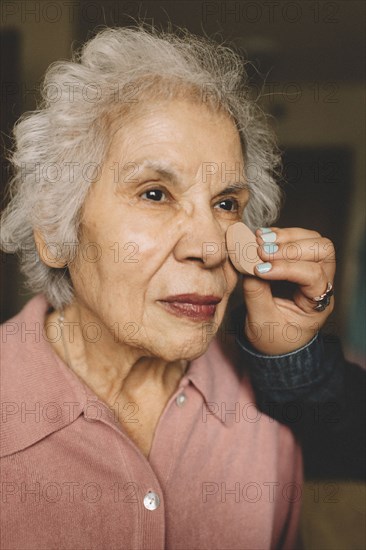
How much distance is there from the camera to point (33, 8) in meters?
2.08

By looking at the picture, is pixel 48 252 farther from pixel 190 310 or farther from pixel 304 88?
pixel 304 88

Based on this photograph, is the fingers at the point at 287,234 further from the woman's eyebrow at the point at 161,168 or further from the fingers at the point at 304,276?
the woman's eyebrow at the point at 161,168

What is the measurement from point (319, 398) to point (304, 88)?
4.21m

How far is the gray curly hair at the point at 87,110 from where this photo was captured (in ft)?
3.78

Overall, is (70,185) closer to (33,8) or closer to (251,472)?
(251,472)

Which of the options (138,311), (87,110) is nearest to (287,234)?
(138,311)

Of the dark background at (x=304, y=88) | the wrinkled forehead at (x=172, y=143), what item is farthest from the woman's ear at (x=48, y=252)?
the dark background at (x=304, y=88)

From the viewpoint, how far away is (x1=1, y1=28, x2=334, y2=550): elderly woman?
1101 millimetres

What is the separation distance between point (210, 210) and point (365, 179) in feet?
14.1

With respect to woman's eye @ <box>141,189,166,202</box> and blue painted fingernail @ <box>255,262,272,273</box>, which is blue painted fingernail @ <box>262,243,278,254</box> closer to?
blue painted fingernail @ <box>255,262,272,273</box>

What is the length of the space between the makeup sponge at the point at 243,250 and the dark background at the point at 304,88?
0.51m

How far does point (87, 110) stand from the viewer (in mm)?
1161

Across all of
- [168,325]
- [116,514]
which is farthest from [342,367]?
[116,514]

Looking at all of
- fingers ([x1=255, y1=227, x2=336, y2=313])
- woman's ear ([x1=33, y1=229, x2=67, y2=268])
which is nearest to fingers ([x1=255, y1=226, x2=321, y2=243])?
fingers ([x1=255, y1=227, x2=336, y2=313])
